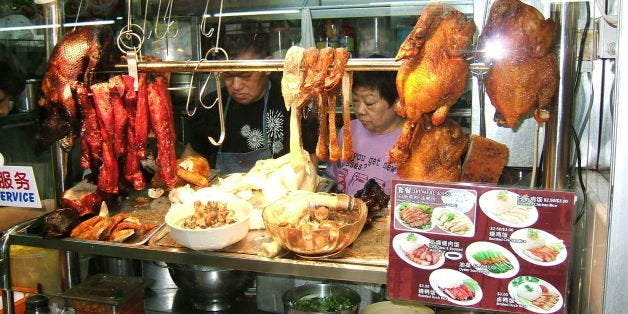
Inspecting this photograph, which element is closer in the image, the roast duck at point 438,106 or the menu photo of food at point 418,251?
the menu photo of food at point 418,251

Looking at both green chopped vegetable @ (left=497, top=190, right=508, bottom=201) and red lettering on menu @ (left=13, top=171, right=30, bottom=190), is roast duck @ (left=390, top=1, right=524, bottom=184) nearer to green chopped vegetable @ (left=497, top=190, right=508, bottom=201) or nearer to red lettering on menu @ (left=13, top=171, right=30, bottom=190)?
green chopped vegetable @ (left=497, top=190, right=508, bottom=201)

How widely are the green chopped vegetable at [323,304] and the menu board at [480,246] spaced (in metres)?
0.57

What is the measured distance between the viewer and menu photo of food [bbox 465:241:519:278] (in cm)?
163

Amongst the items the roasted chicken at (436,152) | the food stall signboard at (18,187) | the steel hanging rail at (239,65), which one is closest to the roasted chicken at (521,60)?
the roasted chicken at (436,152)

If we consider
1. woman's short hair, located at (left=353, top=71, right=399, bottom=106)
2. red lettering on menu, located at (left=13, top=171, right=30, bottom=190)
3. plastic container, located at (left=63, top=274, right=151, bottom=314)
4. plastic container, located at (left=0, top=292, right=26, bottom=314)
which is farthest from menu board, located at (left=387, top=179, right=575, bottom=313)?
plastic container, located at (left=0, top=292, right=26, bottom=314)

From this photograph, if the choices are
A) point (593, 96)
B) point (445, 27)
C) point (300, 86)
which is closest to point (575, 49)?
point (593, 96)

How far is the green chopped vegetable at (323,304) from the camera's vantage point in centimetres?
226

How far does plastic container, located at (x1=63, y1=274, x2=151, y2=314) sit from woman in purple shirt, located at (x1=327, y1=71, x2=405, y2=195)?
101cm

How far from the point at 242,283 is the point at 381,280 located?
1029mm

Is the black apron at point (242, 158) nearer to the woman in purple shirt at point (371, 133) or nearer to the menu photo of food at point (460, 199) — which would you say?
the woman in purple shirt at point (371, 133)

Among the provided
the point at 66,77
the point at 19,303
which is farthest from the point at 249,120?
the point at 19,303

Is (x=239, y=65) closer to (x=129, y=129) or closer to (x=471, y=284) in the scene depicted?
(x=129, y=129)

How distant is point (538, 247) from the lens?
1.60 m

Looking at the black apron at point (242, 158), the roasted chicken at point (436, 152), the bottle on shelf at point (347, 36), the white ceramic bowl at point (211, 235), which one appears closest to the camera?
Answer: the white ceramic bowl at point (211, 235)
